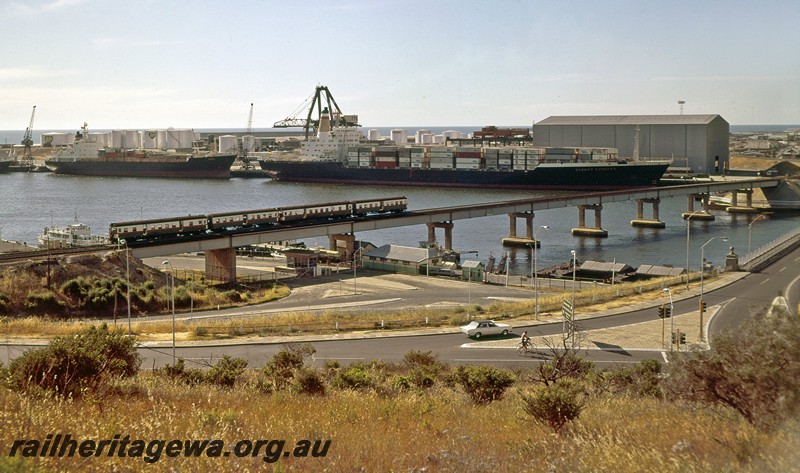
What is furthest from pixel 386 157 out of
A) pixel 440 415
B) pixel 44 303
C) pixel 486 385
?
pixel 440 415

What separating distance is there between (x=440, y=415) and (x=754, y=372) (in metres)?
3.36

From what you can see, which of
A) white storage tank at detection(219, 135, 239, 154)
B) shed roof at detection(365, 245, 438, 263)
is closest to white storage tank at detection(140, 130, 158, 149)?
white storage tank at detection(219, 135, 239, 154)

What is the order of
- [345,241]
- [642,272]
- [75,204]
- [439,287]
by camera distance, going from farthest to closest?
[75,204] → [345,241] → [642,272] → [439,287]

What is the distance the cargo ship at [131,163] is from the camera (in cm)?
9425

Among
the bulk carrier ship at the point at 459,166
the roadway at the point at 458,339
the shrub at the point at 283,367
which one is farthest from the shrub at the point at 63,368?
the bulk carrier ship at the point at 459,166

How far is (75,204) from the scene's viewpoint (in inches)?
2584

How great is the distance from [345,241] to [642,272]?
12.0 metres

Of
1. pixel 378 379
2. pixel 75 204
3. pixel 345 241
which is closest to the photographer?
pixel 378 379

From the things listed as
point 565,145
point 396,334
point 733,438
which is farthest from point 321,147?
point 733,438

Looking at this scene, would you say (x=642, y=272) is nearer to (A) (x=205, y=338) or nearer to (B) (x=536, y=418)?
(A) (x=205, y=338)

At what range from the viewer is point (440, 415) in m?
8.72

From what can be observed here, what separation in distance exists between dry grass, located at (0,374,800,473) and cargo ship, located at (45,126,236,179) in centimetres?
8740

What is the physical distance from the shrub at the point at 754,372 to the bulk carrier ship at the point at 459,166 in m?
62.9

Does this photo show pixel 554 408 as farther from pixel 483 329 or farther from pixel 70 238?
pixel 70 238
